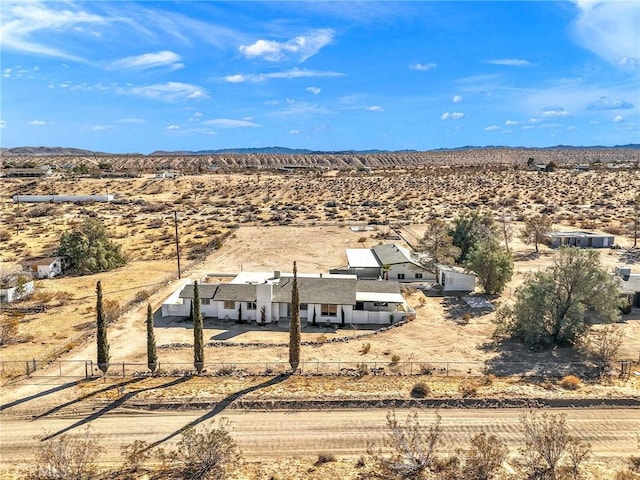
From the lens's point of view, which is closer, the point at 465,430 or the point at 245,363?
the point at 465,430

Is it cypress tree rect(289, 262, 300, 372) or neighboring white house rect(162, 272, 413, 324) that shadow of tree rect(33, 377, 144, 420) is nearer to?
cypress tree rect(289, 262, 300, 372)

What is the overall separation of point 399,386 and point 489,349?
8.70m

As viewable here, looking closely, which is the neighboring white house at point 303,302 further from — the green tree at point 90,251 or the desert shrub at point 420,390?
the green tree at point 90,251

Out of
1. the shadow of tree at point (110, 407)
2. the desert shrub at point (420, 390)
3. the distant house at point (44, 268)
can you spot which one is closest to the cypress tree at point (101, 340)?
the shadow of tree at point (110, 407)

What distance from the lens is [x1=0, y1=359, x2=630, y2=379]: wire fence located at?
27.5 m

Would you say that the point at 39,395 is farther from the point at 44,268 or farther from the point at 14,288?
the point at 44,268

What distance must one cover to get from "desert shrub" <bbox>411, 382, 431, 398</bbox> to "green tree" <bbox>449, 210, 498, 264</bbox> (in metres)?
27.8

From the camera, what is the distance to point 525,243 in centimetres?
6375

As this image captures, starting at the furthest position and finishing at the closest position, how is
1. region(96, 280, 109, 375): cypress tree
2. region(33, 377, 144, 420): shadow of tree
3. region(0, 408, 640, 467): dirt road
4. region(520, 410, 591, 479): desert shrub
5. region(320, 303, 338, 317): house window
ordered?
region(320, 303, 338, 317): house window < region(96, 280, 109, 375): cypress tree < region(33, 377, 144, 420): shadow of tree < region(0, 408, 640, 467): dirt road < region(520, 410, 591, 479): desert shrub

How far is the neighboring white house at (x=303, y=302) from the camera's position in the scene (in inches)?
1435

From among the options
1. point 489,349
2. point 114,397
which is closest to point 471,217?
point 489,349

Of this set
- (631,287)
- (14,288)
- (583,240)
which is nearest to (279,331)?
(14,288)

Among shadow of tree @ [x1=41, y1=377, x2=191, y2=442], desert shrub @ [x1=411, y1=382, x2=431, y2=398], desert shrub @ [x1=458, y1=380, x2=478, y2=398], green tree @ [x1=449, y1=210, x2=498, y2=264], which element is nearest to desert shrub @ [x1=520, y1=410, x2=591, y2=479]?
desert shrub @ [x1=458, y1=380, x2=478, y2=398]

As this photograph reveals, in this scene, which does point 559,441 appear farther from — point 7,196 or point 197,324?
point 7,196
